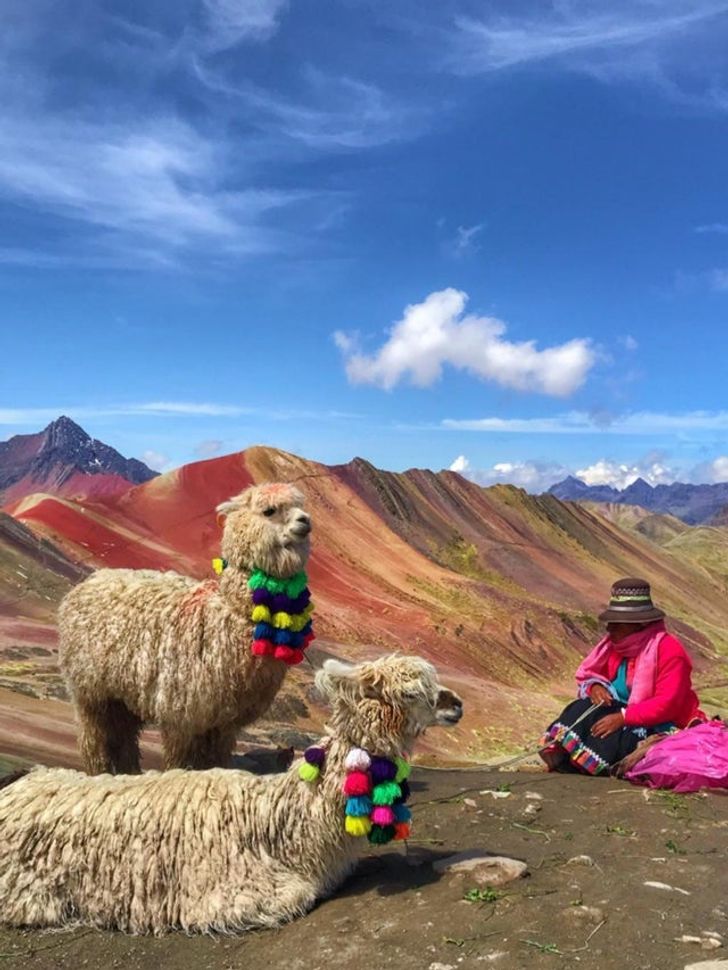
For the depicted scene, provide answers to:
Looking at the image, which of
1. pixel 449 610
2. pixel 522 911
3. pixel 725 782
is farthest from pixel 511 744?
pixel 522 911

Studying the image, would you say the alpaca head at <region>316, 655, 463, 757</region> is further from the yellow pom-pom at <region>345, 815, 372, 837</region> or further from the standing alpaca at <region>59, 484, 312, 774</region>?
the standing alpaca at <region>59, 484, 312, 774</region>

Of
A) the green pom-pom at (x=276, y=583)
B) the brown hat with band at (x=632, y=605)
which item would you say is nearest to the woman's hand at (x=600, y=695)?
the brown hat with band at (x=632, y=605)

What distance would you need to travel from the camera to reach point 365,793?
4215mm

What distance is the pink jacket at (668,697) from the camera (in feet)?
20.6

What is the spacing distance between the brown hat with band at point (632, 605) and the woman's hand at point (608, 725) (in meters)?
0.75

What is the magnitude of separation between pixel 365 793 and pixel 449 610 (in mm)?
22512

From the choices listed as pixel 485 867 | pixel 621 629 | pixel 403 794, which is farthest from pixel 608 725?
pixel 403 794

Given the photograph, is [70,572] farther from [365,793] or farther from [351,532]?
[365,793]

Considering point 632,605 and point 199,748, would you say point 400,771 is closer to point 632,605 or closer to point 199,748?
point 199,748

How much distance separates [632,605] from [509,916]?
3.32m

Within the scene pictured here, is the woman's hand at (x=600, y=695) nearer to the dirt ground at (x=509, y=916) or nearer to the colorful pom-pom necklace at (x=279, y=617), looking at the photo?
the dirt ground at (x=509, y=916)

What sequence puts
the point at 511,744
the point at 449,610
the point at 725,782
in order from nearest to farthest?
1. the point at 725,782
2. the point at 511,744
3. the point at 449,610

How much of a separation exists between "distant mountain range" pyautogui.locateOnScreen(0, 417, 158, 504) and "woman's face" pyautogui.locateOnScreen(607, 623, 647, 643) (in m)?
35.7

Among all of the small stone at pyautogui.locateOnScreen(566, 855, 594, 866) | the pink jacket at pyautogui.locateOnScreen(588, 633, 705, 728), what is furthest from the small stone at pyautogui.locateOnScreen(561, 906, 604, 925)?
the pink jacket at pyautogui.locateOnScreen(588, 633, 705, 728)
